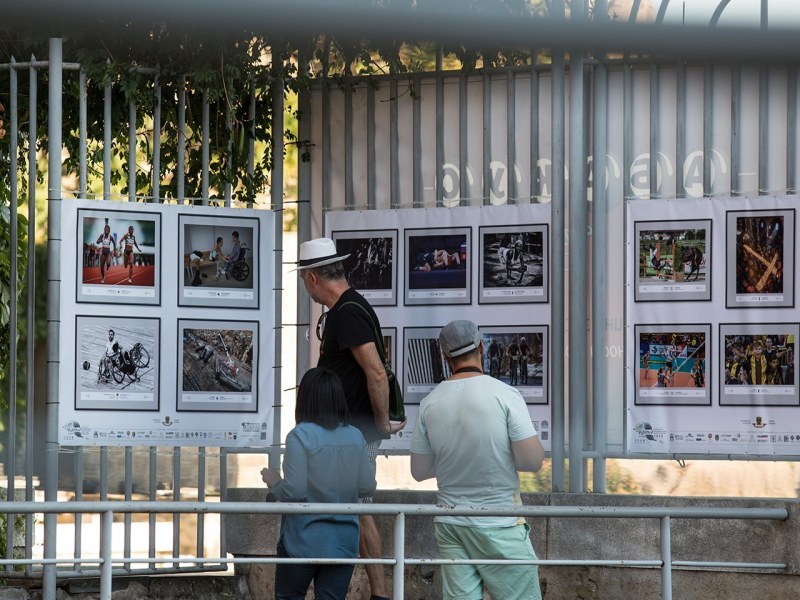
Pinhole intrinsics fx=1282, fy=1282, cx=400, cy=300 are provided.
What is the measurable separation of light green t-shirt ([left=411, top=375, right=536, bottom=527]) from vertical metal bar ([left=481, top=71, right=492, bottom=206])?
206 cm

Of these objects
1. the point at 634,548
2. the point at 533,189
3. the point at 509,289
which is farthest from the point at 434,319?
the point at 634,548

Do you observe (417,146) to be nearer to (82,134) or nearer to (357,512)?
(82,134)

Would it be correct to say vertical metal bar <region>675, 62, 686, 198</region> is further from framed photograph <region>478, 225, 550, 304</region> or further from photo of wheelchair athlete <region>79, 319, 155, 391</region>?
photo of wheelchair athlete <region>79, 319, 155, 391</region>

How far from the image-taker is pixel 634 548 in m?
6.16

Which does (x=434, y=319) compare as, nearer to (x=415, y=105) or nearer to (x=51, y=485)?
(x=415, y=105)

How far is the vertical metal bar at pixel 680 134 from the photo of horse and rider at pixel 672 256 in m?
0.22

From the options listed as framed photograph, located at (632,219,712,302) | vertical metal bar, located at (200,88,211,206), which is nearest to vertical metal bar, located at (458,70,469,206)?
framed photograph, located at (632,219,712,302)

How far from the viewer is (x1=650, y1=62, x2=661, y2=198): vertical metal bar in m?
6.58

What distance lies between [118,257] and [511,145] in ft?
7.04

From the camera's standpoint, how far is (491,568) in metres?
4.95

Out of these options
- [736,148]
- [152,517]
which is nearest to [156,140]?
[152,517]

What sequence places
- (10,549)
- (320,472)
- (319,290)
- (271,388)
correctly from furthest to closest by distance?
(271,388), (10,549), (319,290), (320,472)

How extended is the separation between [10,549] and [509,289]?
287cm

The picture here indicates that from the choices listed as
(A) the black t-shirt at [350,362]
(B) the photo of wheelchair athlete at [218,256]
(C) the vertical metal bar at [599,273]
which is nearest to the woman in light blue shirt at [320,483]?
(A) the black t-shirt at [350,362]
